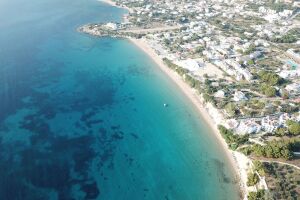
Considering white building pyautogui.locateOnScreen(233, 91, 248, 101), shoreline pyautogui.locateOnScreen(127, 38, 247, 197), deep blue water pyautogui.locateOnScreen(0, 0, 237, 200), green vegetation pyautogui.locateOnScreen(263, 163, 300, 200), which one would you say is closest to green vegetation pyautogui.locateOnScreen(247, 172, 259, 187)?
shoreline pyautogui.locateOnScreen(127, 38, 247, 197)

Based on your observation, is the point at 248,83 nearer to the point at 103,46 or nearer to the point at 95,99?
the point at 95,99

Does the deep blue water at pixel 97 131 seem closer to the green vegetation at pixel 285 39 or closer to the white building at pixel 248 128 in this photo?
the white building at pixel 248 128

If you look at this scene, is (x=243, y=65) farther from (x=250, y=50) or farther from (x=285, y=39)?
(x=285, y=39)

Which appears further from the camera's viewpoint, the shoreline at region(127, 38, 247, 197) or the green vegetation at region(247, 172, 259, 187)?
the shoreline at region(127, 38, 247, 197)

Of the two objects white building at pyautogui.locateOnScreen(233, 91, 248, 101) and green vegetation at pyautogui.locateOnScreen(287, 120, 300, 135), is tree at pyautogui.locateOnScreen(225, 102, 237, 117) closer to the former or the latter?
white building at pyautogui.locateOnScreen(233, 91, 248, 101)

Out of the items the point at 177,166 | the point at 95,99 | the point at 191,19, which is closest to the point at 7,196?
the point at 177,166
